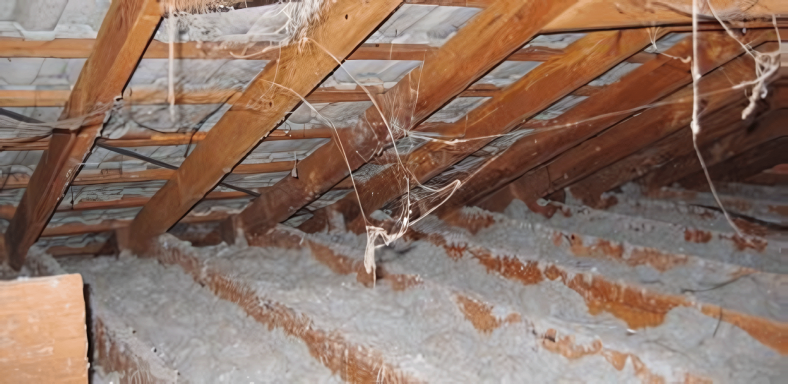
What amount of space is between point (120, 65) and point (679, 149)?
114 inches

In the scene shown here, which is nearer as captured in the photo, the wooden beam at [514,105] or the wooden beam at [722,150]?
the wooden beam at [514,105]

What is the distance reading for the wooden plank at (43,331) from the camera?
1151 mm

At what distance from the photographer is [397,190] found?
8.89 ft

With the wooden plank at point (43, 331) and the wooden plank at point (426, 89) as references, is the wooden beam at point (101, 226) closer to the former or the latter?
the wooden plank at point (426, 89)

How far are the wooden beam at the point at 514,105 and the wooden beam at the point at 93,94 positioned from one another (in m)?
1.17

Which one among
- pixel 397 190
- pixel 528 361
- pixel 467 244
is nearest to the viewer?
pixel 528 361

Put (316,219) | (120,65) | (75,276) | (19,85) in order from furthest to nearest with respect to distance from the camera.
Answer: (316,219), (19,85), (120,65), (75,276)

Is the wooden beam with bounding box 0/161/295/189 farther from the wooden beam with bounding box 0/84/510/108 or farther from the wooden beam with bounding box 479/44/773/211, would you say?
the wooden beam with bounding box 479/44/773/211

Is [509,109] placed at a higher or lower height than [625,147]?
higher

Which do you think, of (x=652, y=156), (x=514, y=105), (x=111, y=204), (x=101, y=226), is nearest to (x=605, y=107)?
(x=514, y=105)

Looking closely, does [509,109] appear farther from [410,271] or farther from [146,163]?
[146,163]

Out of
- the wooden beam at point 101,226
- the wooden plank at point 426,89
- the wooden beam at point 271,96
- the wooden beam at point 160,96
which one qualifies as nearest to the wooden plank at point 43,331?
the wooden beam at point 160,96

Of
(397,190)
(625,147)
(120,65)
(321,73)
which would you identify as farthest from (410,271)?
(120,65)

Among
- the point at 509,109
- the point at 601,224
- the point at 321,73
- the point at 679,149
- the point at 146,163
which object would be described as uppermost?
the point at 321,73
